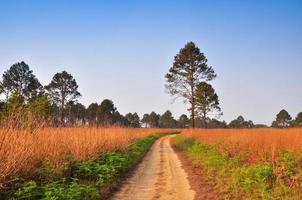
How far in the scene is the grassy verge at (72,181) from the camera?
7.96 metres

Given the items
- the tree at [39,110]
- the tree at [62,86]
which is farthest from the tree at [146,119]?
the tree at [39,110]

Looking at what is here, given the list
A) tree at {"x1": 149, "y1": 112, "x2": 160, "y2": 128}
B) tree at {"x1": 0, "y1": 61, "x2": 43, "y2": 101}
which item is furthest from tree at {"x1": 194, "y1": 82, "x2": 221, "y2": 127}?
tree at {"x1": 149, "y1": 112, "x2": 160, "y2": 128}

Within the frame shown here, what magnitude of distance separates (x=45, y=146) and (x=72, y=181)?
1.32m

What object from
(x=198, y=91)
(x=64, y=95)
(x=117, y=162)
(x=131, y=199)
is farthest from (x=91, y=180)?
(x=64, y=95)

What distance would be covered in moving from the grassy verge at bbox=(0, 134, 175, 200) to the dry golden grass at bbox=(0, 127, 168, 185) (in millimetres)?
280

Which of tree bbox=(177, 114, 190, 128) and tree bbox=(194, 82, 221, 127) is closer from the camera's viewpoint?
tree bbox=(194, 82, 221, 127)

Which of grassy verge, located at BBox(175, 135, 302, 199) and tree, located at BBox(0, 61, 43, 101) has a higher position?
tree, located at BBox(0, 61, 43, 101)

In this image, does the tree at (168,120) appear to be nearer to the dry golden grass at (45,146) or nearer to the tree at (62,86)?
the tree at (62,86)

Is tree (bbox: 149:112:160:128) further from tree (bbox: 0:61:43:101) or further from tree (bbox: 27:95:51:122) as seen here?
tree (bbox: 27:95:51:122)

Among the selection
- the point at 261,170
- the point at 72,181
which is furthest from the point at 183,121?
the point at 261,170

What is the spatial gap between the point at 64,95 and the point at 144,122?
74695 millimetres

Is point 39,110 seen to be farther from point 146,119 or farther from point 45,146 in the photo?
point 146,119

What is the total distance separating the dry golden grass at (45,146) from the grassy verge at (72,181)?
28cm

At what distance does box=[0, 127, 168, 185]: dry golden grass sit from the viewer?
7855 millimetres
